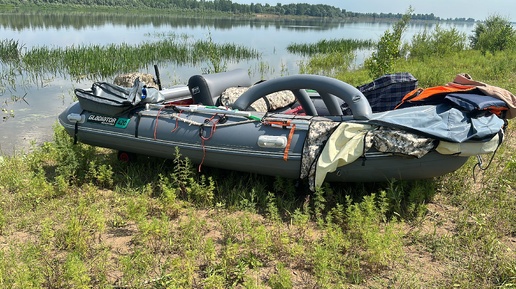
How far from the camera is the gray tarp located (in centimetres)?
287

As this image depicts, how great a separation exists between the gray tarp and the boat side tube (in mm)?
203

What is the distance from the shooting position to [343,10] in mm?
103188

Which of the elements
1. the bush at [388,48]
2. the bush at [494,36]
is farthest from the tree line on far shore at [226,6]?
the bush at [388,48]

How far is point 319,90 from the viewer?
3.54 meters

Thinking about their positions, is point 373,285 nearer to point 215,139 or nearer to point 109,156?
→ point 215,139

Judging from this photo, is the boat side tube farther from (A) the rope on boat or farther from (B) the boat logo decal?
(B) the boat logo decal

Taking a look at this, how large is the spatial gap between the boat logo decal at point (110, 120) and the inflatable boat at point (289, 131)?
0.03 ft

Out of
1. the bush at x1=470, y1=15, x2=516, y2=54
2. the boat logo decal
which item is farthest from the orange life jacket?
the bush at x1=470, y1=15, x2=516, y2=54

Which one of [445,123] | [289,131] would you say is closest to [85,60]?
[289,131]

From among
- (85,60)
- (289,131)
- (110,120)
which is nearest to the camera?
(289,131)

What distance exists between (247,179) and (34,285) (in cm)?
198

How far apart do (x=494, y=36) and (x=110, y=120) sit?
15.6 metres

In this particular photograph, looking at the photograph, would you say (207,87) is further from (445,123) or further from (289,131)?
(445,123)

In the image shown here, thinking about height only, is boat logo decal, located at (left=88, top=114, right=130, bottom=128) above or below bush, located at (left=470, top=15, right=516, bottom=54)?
below
